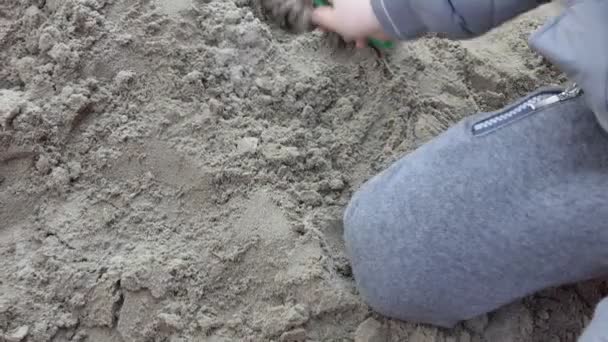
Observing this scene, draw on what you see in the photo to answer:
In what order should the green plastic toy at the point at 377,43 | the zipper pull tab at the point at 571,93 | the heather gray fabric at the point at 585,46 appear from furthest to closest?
the green plastic toy at the point at 377,43
the zipper pull tab at the point at 571,93
the heather gray fabric at the point at 585,46

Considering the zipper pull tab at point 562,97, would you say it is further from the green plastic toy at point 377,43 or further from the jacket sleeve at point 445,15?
the green plastic toy at point 377,43

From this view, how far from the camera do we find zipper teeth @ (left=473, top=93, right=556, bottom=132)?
1082mm

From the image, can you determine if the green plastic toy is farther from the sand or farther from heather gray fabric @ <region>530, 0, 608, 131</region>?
heather gray fabric @ <region>530, 0, 608, 131</region>

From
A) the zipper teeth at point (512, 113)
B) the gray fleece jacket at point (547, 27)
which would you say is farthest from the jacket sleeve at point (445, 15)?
the zipper teeth at point (512, 113)

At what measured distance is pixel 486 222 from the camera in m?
1.05

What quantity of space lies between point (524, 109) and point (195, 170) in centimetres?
46

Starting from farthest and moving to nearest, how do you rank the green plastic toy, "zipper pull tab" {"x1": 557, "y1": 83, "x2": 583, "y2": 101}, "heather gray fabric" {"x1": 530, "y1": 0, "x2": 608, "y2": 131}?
1. the green plastic toy
2. "zipper pull tab" {"x1": 557, "y1": 83, "x2": 583, "y2": 101}
3. "heather gray fabric" {"x1": 530, "y1": 0, "x2": 608, "y2": 131}

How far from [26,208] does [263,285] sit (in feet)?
1.13

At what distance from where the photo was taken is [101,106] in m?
1.12

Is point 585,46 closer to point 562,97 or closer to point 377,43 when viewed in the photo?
point 562,97

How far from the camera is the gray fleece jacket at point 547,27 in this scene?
944 millimetres

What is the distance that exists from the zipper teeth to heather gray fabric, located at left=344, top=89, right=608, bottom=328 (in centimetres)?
1

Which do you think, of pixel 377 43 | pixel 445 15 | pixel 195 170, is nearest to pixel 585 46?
pixel 445 15

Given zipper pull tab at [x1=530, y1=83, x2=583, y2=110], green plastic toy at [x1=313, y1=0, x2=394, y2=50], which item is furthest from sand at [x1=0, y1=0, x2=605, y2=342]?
zipper pull tab at [x1=530, y1=83, x2=583, y2=110]
